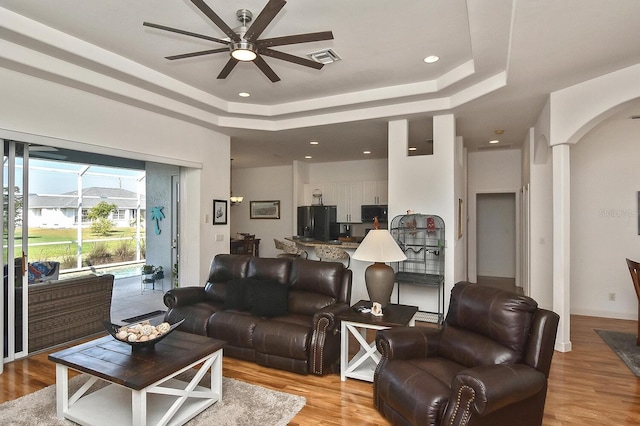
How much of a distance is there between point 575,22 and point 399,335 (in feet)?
8.58

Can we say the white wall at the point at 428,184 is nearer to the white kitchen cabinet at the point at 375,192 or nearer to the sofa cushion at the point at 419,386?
the sofa cushion at the point at 419,386

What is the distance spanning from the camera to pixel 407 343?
2.59 metres

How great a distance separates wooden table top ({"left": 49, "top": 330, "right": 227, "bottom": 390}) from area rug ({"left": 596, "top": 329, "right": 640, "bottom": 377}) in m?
3.93

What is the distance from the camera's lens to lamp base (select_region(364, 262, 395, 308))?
3234mm

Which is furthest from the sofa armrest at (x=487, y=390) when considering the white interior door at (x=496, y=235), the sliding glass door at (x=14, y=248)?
the white interior door at (x=496, y=235)

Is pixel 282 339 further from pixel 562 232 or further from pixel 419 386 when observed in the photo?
pixel 562 232

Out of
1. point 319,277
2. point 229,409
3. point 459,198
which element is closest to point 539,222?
point 459,198

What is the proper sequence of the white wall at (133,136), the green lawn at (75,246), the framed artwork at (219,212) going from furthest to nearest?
the framed artwork at (219,212), the green lawn at (75,246), the white wall at (133,136)

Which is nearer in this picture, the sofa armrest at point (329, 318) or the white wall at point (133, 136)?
the sofa armrest at point (329, 318)

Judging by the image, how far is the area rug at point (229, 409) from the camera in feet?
8.04

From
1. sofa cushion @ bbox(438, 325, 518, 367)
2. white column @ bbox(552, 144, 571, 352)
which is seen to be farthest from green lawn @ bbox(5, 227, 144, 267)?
white column @ bbox(552, 144, 571, 352)

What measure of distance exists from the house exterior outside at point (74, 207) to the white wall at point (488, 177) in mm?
7244

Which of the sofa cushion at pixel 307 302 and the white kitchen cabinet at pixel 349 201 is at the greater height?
the white kitchen cabinet at pixel 349 201

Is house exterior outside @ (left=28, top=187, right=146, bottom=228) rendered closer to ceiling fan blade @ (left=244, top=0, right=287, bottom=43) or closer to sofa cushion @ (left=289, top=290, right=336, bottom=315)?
sofa cushion @ (left=289, top=290, right=336, bottom=315)
